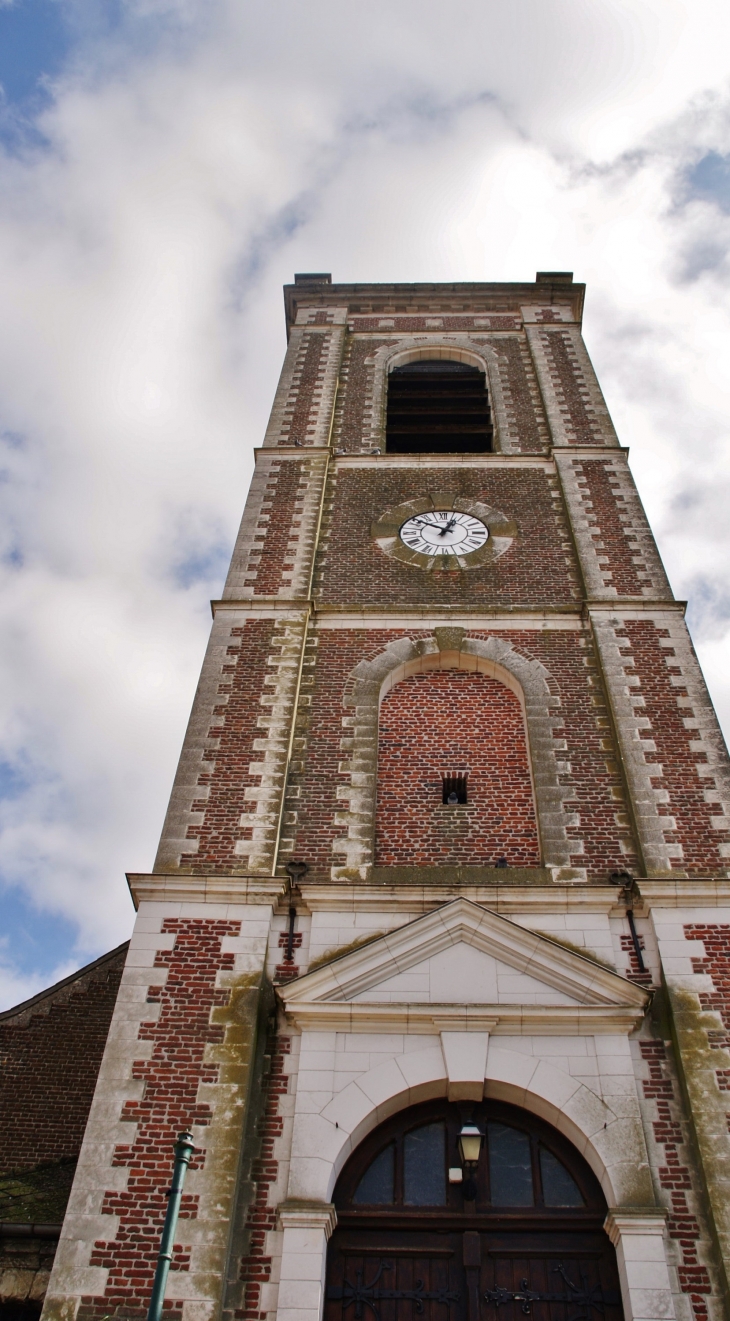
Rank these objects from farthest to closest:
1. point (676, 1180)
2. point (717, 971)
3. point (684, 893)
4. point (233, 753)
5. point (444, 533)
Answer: point (444, 533) < point (233, 753) < point (684, 893) < point (717, 971) < point (676, 1180)

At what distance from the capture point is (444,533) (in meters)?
14.5

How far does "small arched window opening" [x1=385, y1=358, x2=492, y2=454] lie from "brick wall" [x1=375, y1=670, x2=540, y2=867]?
6.53 metres

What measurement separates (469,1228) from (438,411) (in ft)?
44.1

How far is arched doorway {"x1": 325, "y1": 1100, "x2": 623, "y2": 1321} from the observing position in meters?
7.43

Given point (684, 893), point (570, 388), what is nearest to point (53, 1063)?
point (684, 893)

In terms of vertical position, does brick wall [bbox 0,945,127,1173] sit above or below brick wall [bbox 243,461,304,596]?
below

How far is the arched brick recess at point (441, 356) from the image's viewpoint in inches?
685

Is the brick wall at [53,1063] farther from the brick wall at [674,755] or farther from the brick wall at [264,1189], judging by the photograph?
the brick wall at [674,755]

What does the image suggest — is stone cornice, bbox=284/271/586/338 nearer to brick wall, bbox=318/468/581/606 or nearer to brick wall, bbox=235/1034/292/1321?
Answer: brick wall, bbox=318/468/581/606

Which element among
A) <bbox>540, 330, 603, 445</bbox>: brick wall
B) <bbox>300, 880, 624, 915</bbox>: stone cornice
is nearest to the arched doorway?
<bbox>300, 880, 624, 915</bbox>: stone cornice

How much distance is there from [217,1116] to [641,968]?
11.9ft

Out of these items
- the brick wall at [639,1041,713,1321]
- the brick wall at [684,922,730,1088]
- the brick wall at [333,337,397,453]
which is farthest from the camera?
the brick wall at [333,337,397,453]

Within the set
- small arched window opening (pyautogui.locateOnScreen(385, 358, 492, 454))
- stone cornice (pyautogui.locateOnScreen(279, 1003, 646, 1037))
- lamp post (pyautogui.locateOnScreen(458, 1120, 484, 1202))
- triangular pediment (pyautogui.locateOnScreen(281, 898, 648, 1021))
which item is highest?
small arched window opening (pyautogui.locateOnScreen(385, 358, 492, 454))

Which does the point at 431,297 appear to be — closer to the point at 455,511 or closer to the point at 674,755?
the point at 455,511
